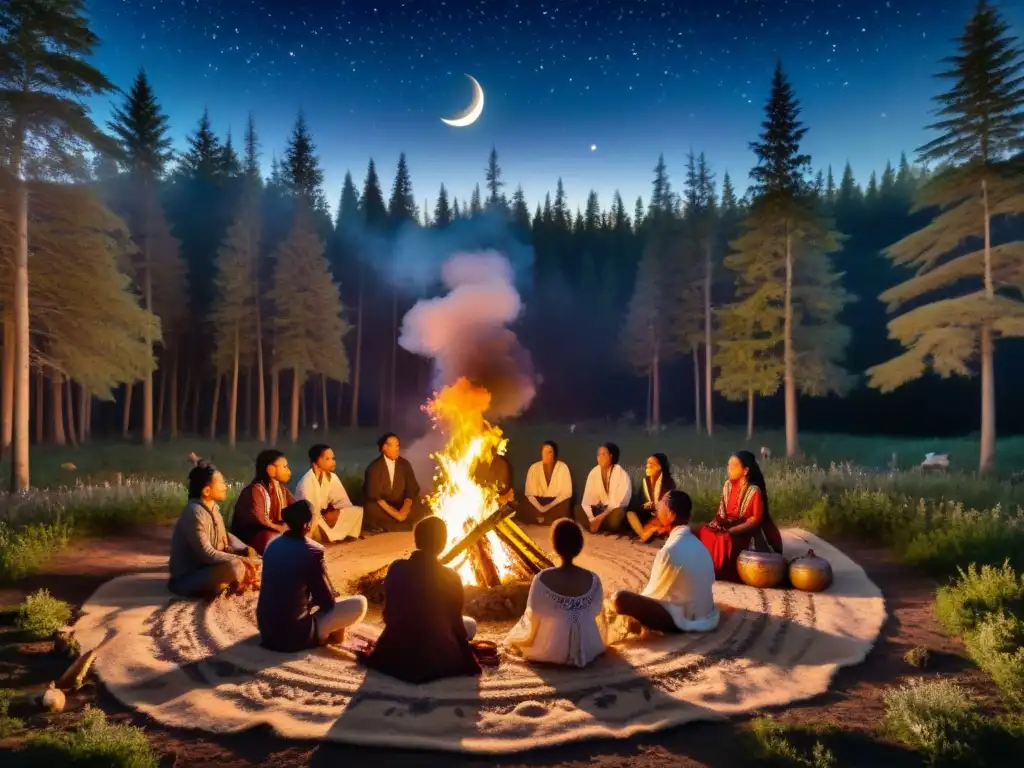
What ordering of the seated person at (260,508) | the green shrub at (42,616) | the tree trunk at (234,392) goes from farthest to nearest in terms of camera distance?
the tree trunk at (234,392) < the seated person at (260,508) < the green shrub at (42,616)

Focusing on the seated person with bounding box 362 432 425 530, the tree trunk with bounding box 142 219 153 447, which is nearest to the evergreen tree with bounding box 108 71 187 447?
the tree trunk with bounding box 142 219 153 447


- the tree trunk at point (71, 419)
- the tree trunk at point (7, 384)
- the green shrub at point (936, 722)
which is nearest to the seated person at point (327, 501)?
the green shrub at point (936, 722)

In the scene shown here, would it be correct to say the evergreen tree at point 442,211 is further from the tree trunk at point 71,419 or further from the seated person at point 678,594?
the seated person at point 678,594

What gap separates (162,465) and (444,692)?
21.7 m

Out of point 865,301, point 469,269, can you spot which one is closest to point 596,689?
point 469,269

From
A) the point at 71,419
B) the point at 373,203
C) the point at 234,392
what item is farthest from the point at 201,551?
the point at 373,203

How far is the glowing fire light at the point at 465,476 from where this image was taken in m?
9.64

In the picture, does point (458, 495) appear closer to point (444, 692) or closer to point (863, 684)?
point (444, 692)

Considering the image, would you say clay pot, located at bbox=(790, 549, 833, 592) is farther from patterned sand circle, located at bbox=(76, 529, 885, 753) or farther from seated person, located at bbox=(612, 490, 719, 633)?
seated person, located at bbox=(612, 490, 719, 633)

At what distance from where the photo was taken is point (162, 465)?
23.9 m

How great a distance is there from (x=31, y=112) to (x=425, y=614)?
1573cm

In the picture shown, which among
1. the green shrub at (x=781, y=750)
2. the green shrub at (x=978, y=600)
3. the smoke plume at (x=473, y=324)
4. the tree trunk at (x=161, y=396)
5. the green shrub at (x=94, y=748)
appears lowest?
the green shrub at (x=781, y=750)

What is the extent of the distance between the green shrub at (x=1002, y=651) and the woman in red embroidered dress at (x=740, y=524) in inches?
113

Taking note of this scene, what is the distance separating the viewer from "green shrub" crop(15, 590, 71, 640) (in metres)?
7.16
